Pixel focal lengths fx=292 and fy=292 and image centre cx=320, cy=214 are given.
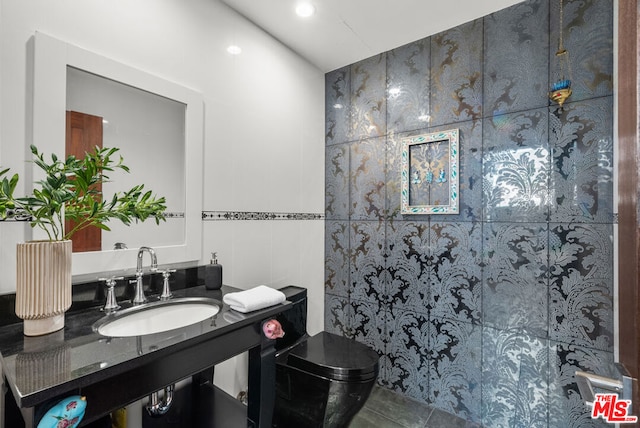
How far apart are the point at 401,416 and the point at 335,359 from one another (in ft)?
2.29

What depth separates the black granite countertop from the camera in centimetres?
64

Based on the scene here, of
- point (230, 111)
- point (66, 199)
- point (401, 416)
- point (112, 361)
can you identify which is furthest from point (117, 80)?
point (401, 416)

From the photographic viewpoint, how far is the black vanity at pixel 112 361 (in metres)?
0.66

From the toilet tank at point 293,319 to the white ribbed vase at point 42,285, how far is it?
101cm

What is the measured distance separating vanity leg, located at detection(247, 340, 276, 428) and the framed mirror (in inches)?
49.8

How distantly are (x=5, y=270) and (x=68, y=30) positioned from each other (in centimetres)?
89

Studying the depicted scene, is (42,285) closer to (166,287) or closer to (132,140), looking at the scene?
(166,287)

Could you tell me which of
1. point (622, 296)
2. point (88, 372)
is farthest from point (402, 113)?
point (88, 372)

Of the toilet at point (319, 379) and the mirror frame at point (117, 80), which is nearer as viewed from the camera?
the mirror frame at point (117, 80)

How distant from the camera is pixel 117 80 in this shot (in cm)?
121

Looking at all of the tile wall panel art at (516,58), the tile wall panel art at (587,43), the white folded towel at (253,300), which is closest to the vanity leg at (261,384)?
the white folded towel at (253,300)

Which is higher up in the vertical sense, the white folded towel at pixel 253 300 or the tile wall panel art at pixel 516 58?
the tile wall panel art at pixel 516 58

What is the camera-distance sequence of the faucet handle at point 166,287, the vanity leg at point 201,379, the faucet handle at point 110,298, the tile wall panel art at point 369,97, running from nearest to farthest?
the faucet handle at point 110,298 → the faucet handle at point 166,287 → the vanity leg at point 201,379 → the tile wall panel art at point 369,97

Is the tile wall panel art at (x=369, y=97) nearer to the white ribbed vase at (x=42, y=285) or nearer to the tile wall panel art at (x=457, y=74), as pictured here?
the tile wall panel art at (x=457, y=74)
